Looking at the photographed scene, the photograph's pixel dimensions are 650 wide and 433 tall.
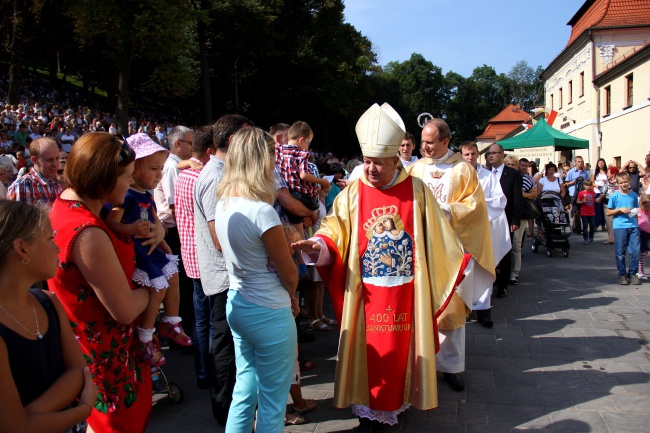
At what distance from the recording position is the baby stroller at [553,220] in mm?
10344

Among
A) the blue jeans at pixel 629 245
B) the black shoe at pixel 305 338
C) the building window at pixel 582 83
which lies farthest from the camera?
the building window at pixel 582 83

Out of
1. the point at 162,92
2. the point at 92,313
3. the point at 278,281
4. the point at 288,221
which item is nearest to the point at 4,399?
the point at 92,313

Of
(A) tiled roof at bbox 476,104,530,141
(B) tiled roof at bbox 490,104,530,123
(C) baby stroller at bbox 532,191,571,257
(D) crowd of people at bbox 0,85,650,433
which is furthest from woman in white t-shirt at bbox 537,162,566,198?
(B) tiled roof at bbox 490,104,530,123

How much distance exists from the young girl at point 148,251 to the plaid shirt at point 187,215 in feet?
2.98

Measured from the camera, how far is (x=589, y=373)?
14.8 feet

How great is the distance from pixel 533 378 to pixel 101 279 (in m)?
3.66

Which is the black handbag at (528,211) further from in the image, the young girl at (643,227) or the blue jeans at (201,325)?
the blue jeans at (201,325)

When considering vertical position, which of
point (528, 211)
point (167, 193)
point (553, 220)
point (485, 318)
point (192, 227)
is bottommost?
point (485, 318)

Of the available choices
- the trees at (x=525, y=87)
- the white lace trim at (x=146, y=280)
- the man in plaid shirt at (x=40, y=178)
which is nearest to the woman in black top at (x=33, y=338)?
the white lace trim at (x=146, y=280)

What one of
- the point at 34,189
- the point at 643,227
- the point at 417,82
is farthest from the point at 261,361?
the point at 417,82

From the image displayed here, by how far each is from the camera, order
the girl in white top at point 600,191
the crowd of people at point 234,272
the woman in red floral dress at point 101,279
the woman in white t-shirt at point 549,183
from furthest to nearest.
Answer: the girl in white top at point 600,191, the woman in white t-shirt at point 549,183, the woman in red floral dress at point 101,279, the crowd of people at point 234,272

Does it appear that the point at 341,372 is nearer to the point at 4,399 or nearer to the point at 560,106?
the point at 4,399

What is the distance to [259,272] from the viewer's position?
8.66 feet

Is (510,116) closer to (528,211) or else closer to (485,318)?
(528,211)
